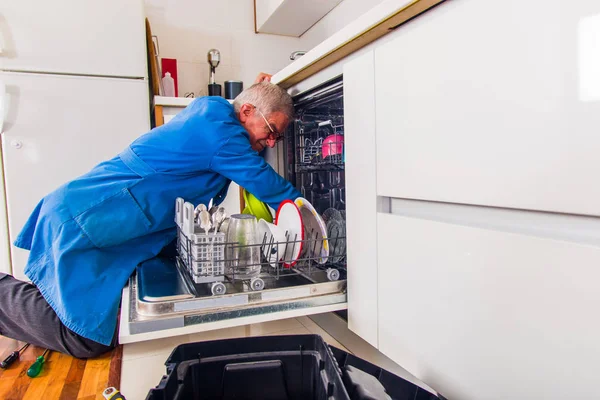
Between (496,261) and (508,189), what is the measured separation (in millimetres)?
109

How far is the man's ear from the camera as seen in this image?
137cm

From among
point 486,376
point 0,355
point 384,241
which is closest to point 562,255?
point 486,376

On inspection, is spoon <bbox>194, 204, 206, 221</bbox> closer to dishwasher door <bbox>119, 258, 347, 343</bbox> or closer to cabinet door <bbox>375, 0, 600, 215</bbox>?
dishwasher door <bbox>119, 258, 347, 343</bbox>

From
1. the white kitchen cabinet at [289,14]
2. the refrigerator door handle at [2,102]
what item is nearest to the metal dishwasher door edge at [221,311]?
the refrigerator door handle at [2,102]

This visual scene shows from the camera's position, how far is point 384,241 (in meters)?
0.84

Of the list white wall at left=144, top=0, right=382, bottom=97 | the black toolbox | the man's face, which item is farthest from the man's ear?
white wall at left=144, top=0, right=382, bottom=97

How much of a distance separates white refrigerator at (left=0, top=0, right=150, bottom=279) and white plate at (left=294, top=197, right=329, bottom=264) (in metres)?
1.18

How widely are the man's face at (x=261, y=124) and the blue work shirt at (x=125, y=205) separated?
0.20 ft

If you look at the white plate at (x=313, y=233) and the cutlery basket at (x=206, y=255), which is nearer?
the cutlery basket at (x=206, y=255)

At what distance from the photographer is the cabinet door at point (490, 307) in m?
0.49

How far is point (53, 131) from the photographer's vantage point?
1.84 metres

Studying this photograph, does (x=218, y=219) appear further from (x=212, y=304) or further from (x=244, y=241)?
(x=212, y=304)

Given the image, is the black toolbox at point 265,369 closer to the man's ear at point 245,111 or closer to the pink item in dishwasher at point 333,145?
the pink item in dishwasher at point 333,145

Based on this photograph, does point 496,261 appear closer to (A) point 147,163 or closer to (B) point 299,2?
(A) point 147,163
